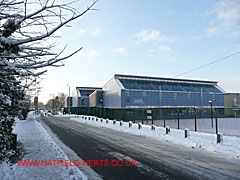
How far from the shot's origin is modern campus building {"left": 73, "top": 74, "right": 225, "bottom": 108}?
138 feet

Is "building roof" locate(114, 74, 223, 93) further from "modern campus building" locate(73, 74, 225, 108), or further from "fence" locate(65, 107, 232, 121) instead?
"fence" locate(65, 107, 232, 121)

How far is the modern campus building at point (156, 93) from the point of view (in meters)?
42.1

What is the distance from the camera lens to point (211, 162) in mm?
7332

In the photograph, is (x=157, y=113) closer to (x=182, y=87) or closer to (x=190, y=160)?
(x=190, y=160)

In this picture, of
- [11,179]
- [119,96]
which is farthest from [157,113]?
[11,179]

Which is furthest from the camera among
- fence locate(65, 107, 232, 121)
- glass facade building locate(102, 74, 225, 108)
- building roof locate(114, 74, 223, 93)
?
building roof locate(114, 74, 223, 93)

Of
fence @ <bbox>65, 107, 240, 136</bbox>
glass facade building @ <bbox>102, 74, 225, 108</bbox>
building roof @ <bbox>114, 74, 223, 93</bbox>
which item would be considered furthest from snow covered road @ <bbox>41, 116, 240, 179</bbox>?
building roof @ <bbox>114, 74, 223, 93</bbox>

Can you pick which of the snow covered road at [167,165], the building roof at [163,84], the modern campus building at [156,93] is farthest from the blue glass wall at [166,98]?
the snow covered road at [167,165]

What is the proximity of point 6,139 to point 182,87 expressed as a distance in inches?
1850

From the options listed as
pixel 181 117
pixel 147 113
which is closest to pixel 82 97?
pixel 181 117

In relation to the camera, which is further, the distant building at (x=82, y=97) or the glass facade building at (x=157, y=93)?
the distant building at (x=82, y=97)

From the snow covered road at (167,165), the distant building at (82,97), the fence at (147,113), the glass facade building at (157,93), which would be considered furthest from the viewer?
the distant building at (82,97)

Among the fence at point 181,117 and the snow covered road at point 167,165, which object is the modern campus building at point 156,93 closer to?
the fence at point 181,117

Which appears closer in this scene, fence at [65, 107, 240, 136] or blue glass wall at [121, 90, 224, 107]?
fence at [65, 107, 240, 136]
